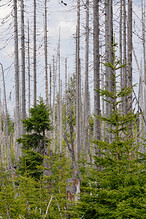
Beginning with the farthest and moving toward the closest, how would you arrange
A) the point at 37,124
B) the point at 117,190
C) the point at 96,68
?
the point at 37,124
the point at 96,68
the point at 117,190

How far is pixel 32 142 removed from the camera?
26.5ft

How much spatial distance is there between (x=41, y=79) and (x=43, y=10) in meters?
4.17

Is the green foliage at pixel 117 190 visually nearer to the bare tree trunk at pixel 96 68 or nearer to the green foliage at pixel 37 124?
the bare tree trunk at pixel 96 68

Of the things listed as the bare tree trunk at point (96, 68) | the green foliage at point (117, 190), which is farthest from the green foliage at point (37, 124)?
the green foliage at point (117, 190)

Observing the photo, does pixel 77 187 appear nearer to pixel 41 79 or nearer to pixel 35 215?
pixel 35 215

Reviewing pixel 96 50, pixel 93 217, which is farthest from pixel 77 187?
pixel 96 50

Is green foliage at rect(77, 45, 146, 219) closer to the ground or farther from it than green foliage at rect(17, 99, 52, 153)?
closer to the ground

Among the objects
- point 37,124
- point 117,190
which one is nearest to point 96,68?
point 37,124

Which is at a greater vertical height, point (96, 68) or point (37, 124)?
point (96, 68)

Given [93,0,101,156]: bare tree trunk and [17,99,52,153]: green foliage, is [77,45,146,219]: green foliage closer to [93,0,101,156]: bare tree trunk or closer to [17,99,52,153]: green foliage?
[93,0,101,156]: bare tree trunk

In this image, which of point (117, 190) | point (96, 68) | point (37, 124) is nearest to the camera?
point (117, 190)

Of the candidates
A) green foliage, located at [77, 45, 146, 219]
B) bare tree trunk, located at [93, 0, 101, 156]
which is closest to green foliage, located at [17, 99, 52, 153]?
bare tree trunk, located at [93, 0, 101, 156]

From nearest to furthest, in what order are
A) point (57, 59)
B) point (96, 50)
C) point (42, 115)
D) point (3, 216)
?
point (3, 216) → point (96, 50) → point (42, 115) → point (57, 59)

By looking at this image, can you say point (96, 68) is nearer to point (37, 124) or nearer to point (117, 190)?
point (37, 124)
